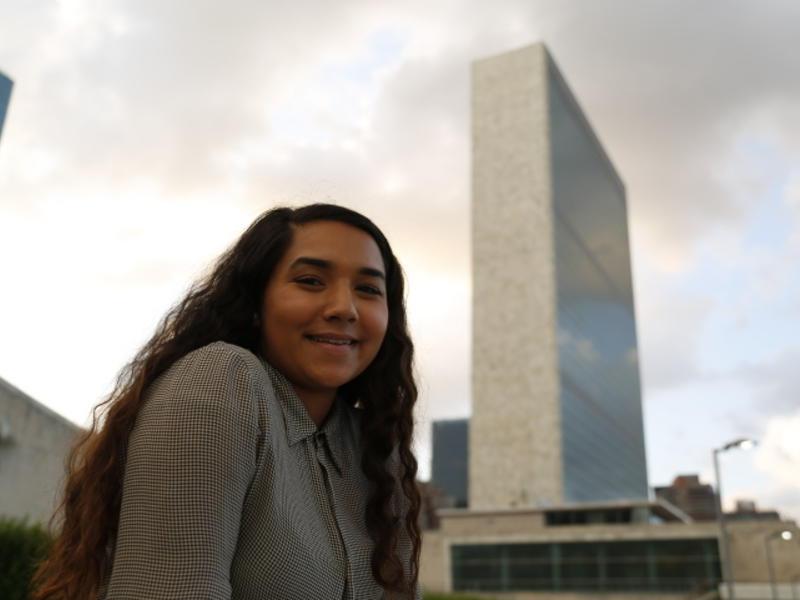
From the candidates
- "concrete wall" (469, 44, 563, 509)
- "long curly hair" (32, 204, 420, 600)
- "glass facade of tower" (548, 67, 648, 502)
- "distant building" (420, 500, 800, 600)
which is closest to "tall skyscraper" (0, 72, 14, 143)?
"distant building" (420, 500, 800, 600)

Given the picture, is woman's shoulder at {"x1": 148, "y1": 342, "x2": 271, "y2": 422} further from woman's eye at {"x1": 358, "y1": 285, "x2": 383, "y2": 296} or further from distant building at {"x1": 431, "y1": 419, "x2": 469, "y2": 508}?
distant building at {"x1": 431, "y1": 419, "x2": 469, "y2": 508}

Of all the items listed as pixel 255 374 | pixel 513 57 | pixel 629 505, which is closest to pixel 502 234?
pixel 513 57

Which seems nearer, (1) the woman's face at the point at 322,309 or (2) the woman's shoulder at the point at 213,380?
(2) the woman's shoulder at the point at 213,380

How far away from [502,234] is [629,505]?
30.7m

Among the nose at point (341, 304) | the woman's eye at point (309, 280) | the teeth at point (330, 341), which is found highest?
the woman's eye at point (309, 280)

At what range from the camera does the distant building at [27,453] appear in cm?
860

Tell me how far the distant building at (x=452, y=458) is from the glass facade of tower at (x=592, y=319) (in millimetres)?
67551

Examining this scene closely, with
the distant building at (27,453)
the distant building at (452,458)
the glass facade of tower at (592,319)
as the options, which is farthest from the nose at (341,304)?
the distant building at (452,458)

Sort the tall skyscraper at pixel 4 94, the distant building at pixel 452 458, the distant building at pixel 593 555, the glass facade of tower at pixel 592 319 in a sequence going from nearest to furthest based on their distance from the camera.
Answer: the distant building at pixel 593 555 < the tall skyscraper at pixel 4 94 < the glass facade of tower at pixel 592 319 < the distant building at pixel 452 458

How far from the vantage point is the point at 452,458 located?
17650 centimetres

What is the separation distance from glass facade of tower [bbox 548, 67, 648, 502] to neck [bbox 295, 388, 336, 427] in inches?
2614

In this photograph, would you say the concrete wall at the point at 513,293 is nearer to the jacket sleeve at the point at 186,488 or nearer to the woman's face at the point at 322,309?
the woman's face at the point at 322,309

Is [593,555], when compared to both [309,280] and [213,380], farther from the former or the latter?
[213,380]

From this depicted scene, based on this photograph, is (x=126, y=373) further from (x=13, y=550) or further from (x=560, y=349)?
(x=560, y=349)
